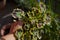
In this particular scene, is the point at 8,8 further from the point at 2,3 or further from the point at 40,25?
the point at 40,25

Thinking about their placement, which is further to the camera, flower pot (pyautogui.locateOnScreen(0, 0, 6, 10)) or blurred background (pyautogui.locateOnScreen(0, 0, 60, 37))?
flower pot (pyautogui.locateOnScreen(0, 0, 6, 10))

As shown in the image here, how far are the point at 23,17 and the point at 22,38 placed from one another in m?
0.22

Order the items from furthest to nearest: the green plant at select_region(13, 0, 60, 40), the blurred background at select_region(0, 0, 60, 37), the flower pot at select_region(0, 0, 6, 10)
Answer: the flower pot at select_region(0, 0, 6, 10), the blurred background at select_region(0, 0, 60, 37), the green plant at select_region(13, 0, 60, 40)

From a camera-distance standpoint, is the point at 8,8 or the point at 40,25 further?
the point at 8,8

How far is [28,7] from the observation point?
98.1 inches

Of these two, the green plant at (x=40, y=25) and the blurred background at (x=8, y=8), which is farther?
the blurred background at (x=8, y=8)

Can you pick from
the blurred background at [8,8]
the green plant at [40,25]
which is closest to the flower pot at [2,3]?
the blurred background at [8,8]

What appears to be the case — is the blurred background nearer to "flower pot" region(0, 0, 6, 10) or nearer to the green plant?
"flower pot" region(0, 0, 6, 10)

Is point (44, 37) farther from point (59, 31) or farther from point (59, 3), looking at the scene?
point (59, 3)

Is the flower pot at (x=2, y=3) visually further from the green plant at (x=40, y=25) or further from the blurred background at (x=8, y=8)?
the green plant at (x=40, y=25)

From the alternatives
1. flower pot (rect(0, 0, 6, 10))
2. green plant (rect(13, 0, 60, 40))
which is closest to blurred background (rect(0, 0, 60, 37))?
flower pot (rect(0, 0, 6, 10))

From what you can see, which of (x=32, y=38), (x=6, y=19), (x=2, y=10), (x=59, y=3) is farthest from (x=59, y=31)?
(x=2, y=10)

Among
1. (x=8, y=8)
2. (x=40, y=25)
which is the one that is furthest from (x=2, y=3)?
(x=40, y=25)

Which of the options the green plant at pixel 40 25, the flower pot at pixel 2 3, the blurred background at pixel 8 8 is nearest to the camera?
the green plant at pixel 40 25
